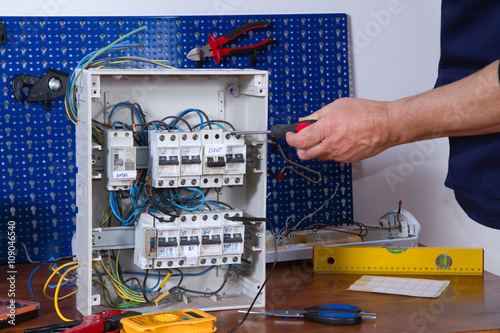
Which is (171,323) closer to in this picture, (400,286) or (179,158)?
(179,158)

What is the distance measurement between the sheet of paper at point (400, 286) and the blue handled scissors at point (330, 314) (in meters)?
0.19

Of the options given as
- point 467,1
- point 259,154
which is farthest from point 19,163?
point 467,1

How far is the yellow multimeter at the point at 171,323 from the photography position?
116cm

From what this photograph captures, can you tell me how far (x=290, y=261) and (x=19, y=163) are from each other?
0.85 m

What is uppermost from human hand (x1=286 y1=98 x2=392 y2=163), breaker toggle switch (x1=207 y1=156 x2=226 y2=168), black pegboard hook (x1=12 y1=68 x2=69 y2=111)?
black pegboard hook (x1=12 y1=68 x2=69 y2=111)

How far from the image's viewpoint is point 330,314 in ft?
4.27

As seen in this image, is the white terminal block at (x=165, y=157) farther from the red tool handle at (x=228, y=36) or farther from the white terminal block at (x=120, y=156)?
the red tool handle at (x=228, y=36)

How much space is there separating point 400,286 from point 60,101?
43.2 inches

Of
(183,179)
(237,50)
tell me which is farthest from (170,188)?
(237,50)

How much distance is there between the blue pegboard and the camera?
1.72 meters

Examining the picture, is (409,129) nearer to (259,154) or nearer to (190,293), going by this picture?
(259,154)

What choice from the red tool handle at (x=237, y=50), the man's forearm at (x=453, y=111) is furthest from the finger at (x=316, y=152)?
the red tool handle at (x=237, y=50)

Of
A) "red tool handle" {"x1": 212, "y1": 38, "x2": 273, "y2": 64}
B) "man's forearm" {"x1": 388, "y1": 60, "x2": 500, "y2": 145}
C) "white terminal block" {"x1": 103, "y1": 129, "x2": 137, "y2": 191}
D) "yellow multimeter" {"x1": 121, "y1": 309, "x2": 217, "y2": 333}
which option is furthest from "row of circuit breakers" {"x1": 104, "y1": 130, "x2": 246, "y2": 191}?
"red tool handle" {"x1": 212, "y1": 38, "x2": 273, "y2": 64}

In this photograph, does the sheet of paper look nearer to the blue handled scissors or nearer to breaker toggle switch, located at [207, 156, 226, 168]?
the blue handled scissors
